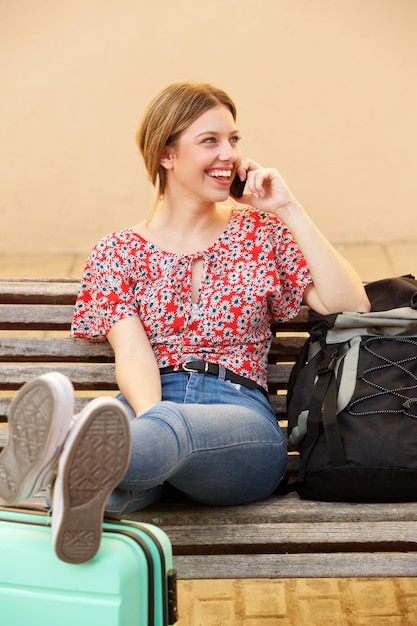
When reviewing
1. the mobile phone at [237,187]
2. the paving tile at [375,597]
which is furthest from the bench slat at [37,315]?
the paving tile at [375,597]

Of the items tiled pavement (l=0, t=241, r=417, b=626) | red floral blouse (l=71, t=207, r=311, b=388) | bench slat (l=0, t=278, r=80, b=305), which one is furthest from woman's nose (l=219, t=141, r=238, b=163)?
tiled pavement (l=0, t=241, r=417, b=626)

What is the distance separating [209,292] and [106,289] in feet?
0.97

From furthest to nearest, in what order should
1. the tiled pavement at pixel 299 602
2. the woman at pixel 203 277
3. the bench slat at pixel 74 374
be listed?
the tiled pavement at pixel 299 602, the bench slat at pixel 74 374, the woman at pixel 203 277

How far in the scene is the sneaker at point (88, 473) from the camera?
1.62m

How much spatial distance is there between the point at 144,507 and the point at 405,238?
6236 millimetres

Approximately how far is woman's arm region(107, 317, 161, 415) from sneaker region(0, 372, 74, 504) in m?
0.66

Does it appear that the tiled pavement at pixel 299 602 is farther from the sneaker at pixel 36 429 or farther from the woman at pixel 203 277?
the sneaker at pixel 36 429

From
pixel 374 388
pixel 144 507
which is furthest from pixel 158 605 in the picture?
pixel 374 388

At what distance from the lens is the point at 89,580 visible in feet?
5.42

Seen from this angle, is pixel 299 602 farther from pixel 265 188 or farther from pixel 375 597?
pixel 265 188

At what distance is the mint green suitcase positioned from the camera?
1.65 meters

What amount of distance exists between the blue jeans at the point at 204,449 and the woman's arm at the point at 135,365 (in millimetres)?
91

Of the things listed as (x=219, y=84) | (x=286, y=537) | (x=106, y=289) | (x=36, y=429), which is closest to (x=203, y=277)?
(x=106, y=289)

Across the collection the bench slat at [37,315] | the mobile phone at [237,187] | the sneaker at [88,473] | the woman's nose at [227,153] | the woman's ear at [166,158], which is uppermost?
the woman's nose at [227,153]
